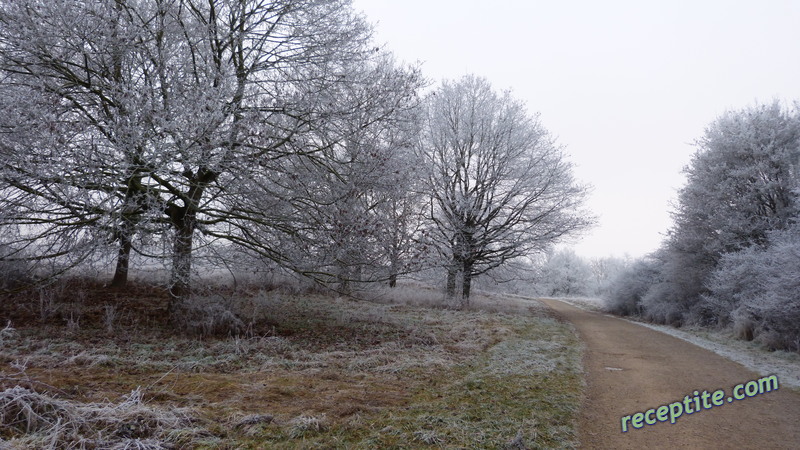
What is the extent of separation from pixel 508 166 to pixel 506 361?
456 inches

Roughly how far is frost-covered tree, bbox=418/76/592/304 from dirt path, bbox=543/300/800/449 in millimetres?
8341

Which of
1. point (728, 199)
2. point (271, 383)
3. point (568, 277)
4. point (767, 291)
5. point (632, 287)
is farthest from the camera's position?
point (568, 277)

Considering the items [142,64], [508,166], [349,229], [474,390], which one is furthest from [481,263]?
[142,64]

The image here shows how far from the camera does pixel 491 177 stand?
17.4m

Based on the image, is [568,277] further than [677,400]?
Yes

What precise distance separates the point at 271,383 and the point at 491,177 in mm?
13872

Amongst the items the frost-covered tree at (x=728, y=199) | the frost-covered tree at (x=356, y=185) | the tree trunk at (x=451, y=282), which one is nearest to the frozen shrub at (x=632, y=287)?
the frost-covered tree at (x=728, y=199)

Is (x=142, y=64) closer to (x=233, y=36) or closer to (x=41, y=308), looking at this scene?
(x=233, y=36)

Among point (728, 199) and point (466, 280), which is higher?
point (728, 199)

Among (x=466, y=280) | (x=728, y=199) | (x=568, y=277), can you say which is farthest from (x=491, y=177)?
(x=568, y=277)

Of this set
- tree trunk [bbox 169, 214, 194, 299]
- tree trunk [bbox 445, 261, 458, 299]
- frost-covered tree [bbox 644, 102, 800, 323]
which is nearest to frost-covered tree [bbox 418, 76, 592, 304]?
tree trunk [bbox 445, 261, 458, 299]

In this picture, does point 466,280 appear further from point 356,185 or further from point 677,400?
point 677,400

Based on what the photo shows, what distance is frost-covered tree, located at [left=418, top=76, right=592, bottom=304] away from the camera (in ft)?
57.1

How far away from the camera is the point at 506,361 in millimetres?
7402
